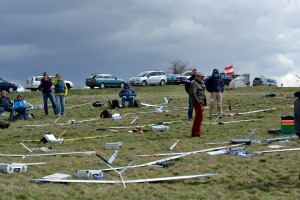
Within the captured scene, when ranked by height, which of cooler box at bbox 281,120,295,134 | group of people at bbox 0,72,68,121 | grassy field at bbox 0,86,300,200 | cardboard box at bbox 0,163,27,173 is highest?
group of people at bbox 0,72,68,121

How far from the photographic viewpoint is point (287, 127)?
1312 centimetres

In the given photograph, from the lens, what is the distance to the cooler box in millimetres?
13047

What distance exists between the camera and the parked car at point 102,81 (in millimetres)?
40844

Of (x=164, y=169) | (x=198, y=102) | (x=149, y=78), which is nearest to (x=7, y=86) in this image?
(x=149, y=78)

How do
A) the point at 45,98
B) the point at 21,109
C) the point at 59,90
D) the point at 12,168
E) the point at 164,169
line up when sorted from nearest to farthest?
1. the point at 12,168
2. the point at 164,169
3. the point at 21,109
4. the point at 59,90
5. the point at 45,98

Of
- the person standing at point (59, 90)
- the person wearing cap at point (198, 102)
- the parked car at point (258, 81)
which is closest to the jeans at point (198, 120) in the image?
the person wearing cap at point (198, 102)

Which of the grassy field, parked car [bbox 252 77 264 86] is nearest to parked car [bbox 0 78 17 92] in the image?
the grassy field

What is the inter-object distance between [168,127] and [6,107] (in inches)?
322

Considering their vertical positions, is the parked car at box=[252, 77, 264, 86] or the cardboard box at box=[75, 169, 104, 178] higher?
the parked car at box=[252, 77, 264, 86]

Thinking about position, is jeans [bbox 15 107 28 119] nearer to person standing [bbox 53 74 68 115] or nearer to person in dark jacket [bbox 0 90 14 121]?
person in dark jacket [bbox 0 90 14 121]

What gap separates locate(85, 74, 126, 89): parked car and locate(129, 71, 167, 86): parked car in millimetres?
1461

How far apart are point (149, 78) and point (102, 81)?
4584 millimetres

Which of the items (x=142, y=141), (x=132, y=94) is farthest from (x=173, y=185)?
(x=132, y=94)

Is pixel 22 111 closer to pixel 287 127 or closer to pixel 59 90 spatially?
pixel 59 90
